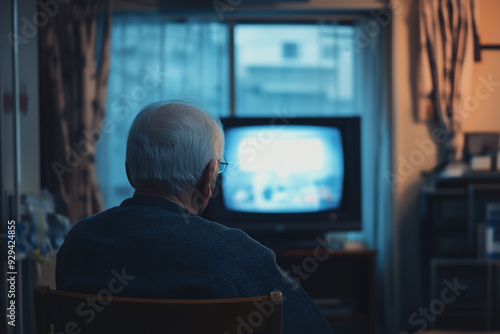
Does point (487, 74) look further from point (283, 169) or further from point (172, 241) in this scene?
point (172, 241)

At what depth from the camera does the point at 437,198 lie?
2.81 metres

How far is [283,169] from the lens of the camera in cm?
283

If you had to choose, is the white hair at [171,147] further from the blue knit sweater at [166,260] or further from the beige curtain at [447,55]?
the beige curtain at [447,55]

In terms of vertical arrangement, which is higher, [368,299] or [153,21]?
[153,21]

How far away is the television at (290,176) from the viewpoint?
2.81 metres

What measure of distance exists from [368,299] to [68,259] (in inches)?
81.3

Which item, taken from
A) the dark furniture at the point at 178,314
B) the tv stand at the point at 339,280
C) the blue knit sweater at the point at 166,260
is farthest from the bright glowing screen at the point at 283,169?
the dark furniture at the point at 178,314

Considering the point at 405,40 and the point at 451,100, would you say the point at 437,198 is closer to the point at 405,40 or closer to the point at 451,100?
the point at 451,100

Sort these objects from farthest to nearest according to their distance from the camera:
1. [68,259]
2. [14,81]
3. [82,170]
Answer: [82,170]
[14,81]
[68,259]

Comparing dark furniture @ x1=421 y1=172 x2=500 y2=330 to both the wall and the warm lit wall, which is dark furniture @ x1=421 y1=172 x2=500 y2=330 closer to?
the wall

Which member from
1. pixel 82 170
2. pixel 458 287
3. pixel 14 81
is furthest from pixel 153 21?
pixel 458 287

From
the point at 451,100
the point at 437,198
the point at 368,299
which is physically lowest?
the point at 368,299

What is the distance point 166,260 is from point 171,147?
0.24m

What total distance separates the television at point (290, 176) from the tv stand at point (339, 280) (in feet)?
0.52
